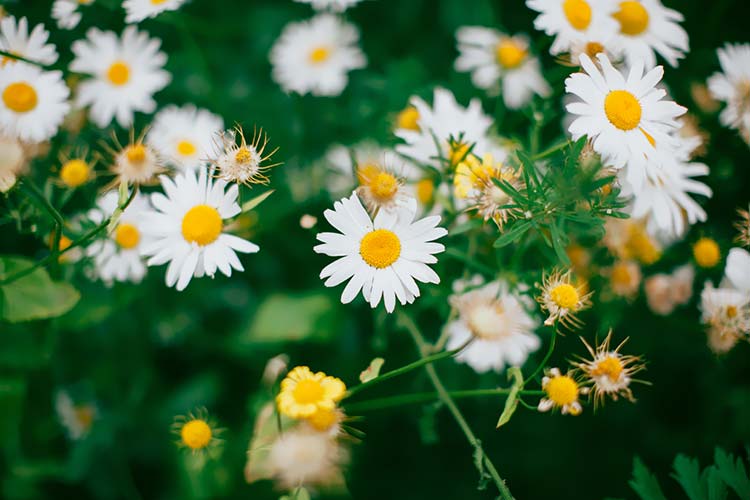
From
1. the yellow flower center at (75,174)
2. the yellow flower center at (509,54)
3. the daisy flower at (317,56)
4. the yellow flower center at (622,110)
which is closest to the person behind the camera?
the yellow flower center at (622,110)

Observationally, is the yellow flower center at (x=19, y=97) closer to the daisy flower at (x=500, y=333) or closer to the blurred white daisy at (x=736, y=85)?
the daisy flower at (x=500, y=333)

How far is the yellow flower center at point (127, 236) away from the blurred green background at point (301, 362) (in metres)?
0.28

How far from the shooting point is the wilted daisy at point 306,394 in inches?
46.2

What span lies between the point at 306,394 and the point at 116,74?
148 centimetres

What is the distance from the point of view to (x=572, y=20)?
5.32ft

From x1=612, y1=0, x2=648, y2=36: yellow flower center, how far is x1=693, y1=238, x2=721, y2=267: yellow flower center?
0.67m

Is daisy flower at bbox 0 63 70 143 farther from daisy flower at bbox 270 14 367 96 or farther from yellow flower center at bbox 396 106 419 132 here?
yellow flower center at bbox 396 106 419 132

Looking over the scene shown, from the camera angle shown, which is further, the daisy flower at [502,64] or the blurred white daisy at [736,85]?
the daisy flower at [502,64]

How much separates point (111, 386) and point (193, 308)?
43 cm

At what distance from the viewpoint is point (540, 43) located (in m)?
1.78

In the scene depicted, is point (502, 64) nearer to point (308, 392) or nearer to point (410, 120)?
point (410, 120)

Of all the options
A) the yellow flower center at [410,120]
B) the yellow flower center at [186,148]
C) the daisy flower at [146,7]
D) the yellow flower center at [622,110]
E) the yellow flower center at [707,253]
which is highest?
the daisy flower at [146,7]

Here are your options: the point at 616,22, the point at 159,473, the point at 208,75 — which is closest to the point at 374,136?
the point at 208,75

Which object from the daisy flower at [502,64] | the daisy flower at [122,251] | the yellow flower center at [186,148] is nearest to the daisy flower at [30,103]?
the daisy flower at [122,251]
